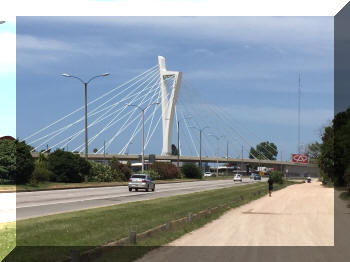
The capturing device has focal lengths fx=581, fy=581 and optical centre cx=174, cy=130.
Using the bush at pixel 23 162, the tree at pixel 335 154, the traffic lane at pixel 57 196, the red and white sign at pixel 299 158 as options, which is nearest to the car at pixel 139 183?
the traffic lane at pixel 57 196

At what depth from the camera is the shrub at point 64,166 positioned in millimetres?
55344

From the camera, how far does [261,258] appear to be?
1280 centimetres

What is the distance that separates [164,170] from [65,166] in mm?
33659

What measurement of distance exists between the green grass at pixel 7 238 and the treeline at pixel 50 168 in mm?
28015

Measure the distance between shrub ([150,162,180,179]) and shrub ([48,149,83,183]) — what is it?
95.6ft

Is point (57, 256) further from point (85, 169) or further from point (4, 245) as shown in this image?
point (85, 169)

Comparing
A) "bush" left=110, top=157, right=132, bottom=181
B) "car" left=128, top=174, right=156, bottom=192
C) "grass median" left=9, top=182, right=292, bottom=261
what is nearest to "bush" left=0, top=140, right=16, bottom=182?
"car" left=128, top=174, right=156, bottom=192

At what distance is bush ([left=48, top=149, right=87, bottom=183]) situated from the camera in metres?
55.3

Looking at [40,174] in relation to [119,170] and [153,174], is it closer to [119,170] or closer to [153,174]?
[119,170]

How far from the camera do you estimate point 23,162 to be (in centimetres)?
4500

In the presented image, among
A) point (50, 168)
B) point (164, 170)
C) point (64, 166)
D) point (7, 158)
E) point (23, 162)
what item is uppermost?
point (7, 158)

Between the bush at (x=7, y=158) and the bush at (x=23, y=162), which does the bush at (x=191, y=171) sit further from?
the bush at (x=7, y=158)

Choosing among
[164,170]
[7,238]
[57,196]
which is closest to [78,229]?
[7,238]

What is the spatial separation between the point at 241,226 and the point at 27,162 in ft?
93.1
